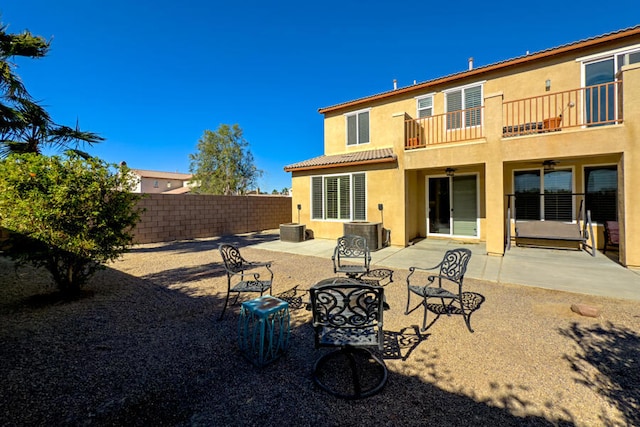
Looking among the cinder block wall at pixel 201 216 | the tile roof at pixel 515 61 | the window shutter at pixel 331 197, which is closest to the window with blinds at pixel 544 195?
the tile roof at pixel 515 61

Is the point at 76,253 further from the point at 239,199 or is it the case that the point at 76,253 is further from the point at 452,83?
the point at 452,83

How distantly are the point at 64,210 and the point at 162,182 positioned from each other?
148 ft

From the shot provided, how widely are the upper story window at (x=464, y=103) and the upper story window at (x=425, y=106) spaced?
2.10 ft

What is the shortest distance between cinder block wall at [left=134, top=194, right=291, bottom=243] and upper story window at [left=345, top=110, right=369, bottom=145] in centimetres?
753

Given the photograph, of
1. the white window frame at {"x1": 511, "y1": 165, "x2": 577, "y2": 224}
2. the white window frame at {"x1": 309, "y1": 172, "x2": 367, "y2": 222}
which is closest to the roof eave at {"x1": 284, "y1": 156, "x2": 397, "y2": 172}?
the white window frame at {"x1": 309, "y1": 172, "x2": 367, "y2": 222}

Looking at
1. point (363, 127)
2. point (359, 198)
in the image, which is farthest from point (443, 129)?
point (359, 198)

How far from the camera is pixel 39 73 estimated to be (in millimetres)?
7574

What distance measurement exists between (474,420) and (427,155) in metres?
8.24

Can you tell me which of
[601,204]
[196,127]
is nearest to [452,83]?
[601,204]

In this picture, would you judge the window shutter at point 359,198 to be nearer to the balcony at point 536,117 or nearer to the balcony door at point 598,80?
the balcony at point 536,117

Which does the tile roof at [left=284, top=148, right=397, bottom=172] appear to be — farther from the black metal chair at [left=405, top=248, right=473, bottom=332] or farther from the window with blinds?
the black metal chair at [left=405, top=248, right=473, bottom=332]

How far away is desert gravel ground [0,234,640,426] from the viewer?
85.7 inches

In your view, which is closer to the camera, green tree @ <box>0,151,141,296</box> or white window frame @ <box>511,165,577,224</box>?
green tree @ <box>0,151,141,296</box>

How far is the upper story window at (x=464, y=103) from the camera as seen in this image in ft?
33.6
